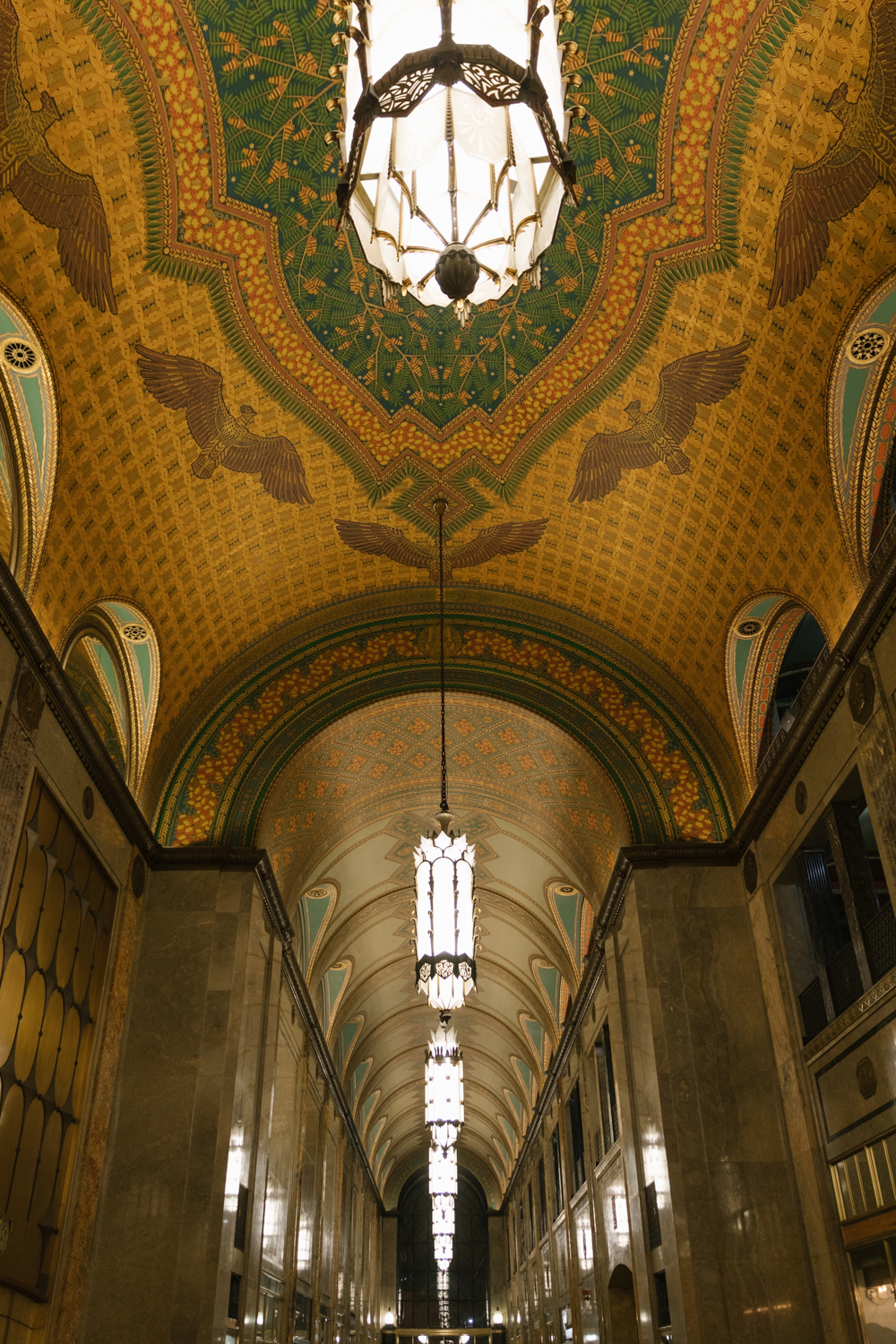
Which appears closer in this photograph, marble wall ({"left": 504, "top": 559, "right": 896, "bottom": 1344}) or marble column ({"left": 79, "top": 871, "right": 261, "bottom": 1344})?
marble wall ({"left": 504, "top": 559, "right": 896, "bottom": 1344})

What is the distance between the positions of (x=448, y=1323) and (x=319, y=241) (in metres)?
37.6

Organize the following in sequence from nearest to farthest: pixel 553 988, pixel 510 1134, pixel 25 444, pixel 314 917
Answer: pixel 25 444 → pixel 314 917 → pixel 553 988 → pixel 510 1134

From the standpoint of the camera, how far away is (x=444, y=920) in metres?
7.93

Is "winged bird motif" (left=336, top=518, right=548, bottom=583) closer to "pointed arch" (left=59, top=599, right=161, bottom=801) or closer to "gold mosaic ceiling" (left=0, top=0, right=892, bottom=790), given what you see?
"gold mosaic ceiling" (left=0, top=0, right=892, bottom=790)

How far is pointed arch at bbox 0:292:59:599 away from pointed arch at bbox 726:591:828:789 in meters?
6.12

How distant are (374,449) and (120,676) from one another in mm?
3258

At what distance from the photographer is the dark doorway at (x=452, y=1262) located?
35.3 m

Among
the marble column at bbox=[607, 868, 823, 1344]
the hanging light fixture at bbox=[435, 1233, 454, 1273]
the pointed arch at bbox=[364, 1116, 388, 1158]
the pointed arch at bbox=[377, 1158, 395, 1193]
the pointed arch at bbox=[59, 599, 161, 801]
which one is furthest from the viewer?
the pointed arch at bbox=[377, 1158, 395, 1193]

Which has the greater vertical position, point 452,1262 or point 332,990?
point 332,990

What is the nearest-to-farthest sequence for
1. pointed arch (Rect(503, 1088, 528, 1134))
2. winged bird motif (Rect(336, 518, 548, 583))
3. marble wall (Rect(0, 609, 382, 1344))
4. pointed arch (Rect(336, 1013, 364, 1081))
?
1. marble wall (Rect(0, 609, 382, 1344))
2. winged bird motif (Rect(336, 518, 548, 583))
3. pointed arch (Rect(336, 1013, 364, 1081))
4. pointed arch (Rect(503, 1088, 528, 1134))

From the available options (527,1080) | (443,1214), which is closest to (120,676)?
(527,1080)

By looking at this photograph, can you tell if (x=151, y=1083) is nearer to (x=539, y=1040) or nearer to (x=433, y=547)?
(x=433, y=547)

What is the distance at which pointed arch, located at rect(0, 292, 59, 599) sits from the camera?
7.18 m

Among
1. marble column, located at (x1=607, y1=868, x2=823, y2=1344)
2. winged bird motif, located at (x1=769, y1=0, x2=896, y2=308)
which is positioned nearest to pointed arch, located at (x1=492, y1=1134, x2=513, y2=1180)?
marble column, located at (x1=607, y1=868, x2=823, y2=1344)
